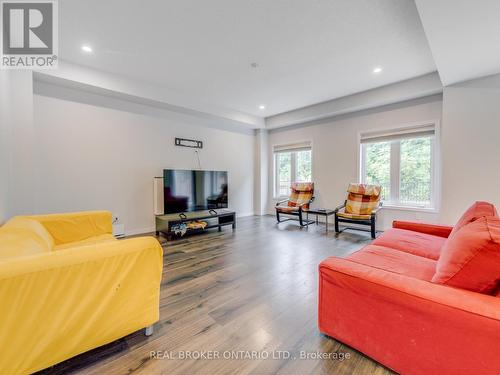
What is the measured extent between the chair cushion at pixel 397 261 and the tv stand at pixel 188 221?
292cm

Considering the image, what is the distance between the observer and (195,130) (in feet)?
16.4

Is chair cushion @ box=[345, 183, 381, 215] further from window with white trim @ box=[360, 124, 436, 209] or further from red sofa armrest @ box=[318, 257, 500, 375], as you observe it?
red sofa armrest @ box=[318, 257, 500, 375]

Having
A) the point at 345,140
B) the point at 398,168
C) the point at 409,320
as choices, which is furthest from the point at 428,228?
the point at 345,140

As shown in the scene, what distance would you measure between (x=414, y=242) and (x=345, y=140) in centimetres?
316

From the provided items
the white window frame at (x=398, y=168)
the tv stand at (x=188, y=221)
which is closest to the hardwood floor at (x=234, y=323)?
the tv stand at (x=188, y=221)

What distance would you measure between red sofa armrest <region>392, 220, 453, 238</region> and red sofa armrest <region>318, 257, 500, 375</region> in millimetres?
1626

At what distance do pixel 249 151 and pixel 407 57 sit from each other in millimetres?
3887

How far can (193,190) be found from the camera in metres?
4.47

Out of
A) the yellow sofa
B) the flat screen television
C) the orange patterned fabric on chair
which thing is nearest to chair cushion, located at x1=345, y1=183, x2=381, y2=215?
the orange patterned fabric on chair

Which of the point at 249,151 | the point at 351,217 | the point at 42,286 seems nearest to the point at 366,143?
the point at 351,217

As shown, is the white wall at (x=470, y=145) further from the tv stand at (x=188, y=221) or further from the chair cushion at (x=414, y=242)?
the tv stand at (x=188, y=221)

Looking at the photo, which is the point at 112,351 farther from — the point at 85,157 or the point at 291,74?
the point at 291,74

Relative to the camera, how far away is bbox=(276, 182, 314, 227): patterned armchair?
5.03 meters

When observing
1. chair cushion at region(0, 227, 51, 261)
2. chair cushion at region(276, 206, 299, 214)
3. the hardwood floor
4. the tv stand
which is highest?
chair cushion at region(0, 227, 51, 261)
